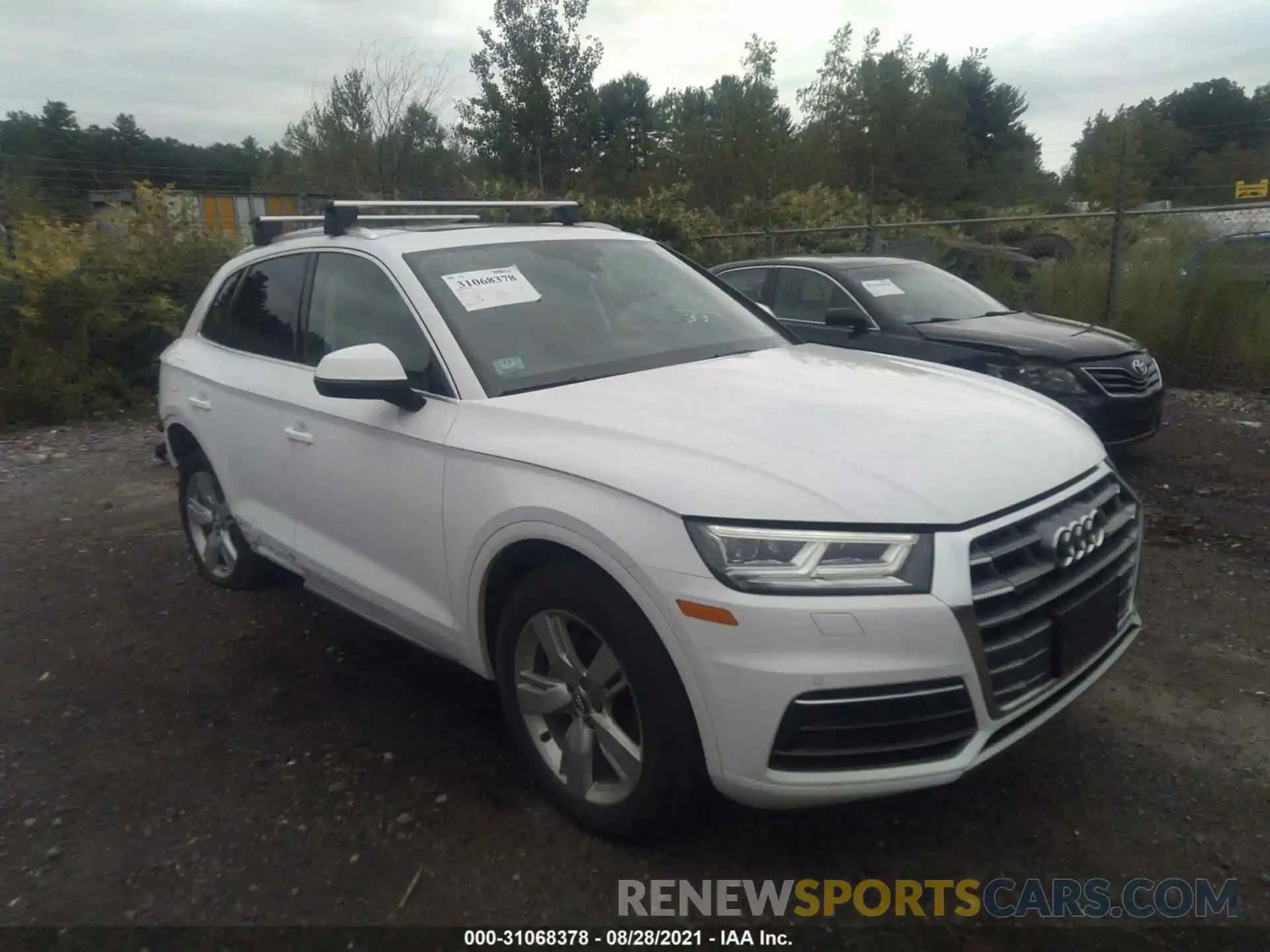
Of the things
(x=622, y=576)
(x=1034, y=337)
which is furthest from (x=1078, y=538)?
(x=1034, y=337)

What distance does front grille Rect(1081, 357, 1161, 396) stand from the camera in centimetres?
641

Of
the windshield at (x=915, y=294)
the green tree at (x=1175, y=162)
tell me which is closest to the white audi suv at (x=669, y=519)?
the windshield at (x=915, y=294)

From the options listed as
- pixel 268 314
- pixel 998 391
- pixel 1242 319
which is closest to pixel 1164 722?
pixel 998 391

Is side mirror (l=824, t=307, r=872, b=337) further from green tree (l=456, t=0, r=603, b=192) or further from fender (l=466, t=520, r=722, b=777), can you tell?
green tree (l=456, t=0, r=603, b=192)

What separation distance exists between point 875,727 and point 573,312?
74.5 inches

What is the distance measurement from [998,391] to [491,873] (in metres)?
2.17

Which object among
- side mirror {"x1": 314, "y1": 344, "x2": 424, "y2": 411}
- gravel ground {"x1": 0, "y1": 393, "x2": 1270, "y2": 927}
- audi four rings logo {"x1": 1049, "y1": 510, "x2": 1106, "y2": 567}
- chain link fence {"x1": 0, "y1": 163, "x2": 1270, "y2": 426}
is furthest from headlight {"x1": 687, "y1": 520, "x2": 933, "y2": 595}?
chain link fence {"x1": 0, "y1": 163, "x2": 1270, "y2": 426}

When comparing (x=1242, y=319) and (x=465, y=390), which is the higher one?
(x=465, y=390)

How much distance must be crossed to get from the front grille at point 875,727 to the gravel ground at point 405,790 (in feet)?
1.79

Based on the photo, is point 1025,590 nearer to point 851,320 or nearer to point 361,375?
point 361,375

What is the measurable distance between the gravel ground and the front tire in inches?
6.5

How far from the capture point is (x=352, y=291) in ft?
12.1

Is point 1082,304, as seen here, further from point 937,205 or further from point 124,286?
point 937,205

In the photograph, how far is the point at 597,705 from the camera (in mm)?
2666
